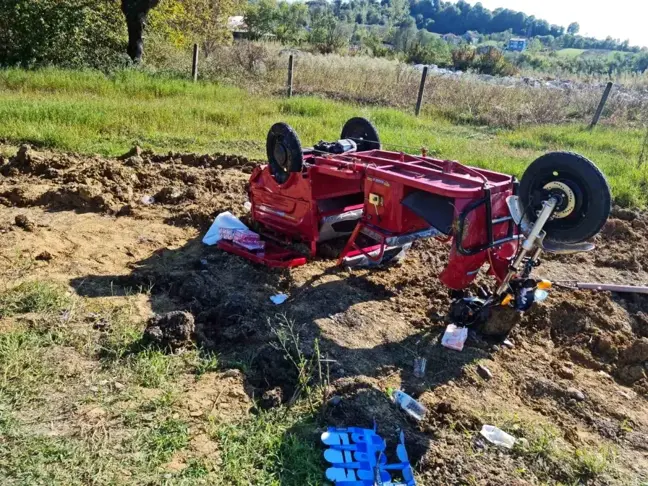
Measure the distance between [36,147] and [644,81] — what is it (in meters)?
25.1

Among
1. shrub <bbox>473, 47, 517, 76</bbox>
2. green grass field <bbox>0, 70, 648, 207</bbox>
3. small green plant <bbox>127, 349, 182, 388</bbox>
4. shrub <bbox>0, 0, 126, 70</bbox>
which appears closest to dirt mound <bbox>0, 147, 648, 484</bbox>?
small green plant <bbox>127, 349, 182, 388</bbox>

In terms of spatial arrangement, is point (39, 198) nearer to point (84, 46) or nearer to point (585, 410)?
point (585, 410)

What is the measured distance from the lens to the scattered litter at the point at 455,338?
445 centimetres

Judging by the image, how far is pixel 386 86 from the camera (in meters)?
18.7

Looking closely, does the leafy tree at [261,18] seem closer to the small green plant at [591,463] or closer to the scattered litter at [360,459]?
the scattered litter at [360,459]

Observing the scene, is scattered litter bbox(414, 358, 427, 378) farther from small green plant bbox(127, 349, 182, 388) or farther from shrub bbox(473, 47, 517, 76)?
shrub bbox(473, 47, 517, 76)

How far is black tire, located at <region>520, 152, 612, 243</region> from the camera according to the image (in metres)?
3.62

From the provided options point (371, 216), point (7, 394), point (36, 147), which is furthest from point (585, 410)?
point (36, 147)

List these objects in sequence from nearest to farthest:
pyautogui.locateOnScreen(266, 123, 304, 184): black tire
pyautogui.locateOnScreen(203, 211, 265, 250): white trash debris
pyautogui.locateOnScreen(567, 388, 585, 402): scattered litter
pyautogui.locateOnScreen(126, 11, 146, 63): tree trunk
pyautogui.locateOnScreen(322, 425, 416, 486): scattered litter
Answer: pyautogui.locateOnScreen(322, 425, 416, 486): scattered litter, pyautogui.locateOnScreen(567, 388, 585, 402): scattered litter, pyautogui.locateOnScreen(266, 123, 304, 184): black tire, pyautogui.locateOnScreen(203, 211, 265, 250): white trash debris, pyautogui.locateOnScreen(126, 11, 146, 63): tree trunk

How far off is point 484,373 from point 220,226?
346 centimetres

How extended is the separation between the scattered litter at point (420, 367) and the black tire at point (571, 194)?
1.29 m

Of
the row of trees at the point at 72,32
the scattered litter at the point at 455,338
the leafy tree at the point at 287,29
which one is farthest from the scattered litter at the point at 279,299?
the leafy tree at the point at 287,29

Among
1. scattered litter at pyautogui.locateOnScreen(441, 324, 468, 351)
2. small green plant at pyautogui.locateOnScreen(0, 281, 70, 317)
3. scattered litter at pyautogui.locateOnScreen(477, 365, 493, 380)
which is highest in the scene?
scattered litter at pyautogui.locateOnScreen(441, 324, 468, 351)

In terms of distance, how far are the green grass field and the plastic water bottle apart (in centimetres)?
521
